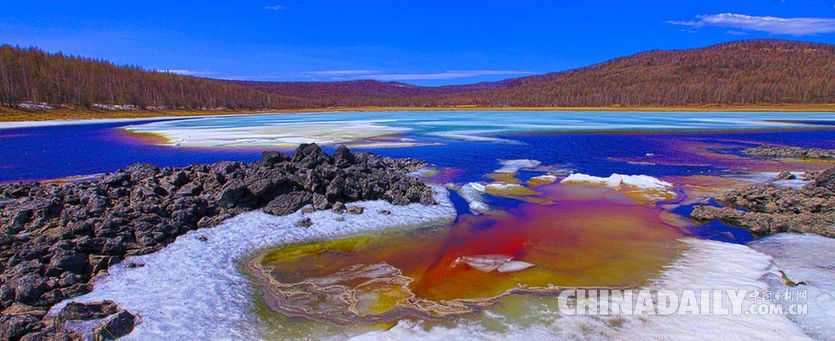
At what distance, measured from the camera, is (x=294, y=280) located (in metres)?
7.67

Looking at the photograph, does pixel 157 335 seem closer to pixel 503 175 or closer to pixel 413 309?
pixel 413 309

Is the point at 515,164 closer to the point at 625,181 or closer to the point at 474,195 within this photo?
the point at 625,181

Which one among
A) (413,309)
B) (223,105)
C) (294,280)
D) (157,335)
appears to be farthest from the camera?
(223,105)

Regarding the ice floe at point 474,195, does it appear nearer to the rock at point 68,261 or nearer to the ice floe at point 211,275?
the ice floe at point 211,275

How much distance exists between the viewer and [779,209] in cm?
1139

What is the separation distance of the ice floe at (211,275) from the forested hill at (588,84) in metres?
89.5

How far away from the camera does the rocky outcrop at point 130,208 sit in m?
6.79

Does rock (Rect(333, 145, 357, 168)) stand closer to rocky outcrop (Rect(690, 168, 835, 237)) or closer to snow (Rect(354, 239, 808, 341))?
snow (Rect(354, 239, 808, 341))

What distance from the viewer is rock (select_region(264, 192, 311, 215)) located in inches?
445

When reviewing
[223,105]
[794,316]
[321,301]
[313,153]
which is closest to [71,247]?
[321,301]

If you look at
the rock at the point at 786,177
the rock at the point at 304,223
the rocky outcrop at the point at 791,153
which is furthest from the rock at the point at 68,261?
the rocky outcrop at the point at 791,153

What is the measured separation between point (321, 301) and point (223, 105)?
419 ft

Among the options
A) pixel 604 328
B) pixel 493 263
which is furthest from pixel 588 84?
pixel 604 328

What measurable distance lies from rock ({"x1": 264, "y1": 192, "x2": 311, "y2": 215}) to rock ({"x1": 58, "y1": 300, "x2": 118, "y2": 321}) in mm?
5131
